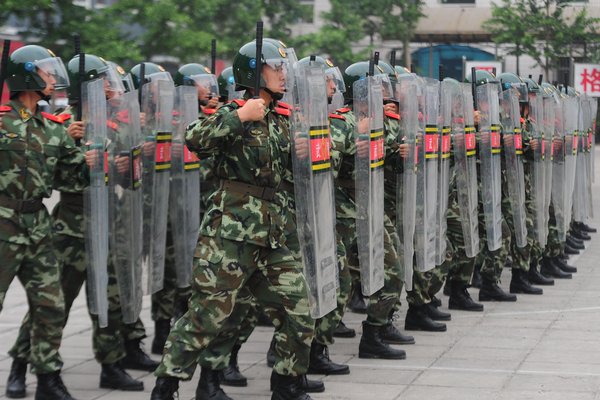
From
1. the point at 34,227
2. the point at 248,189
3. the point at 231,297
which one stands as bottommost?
the point at 231,297

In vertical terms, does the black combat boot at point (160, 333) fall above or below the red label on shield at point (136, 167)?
below

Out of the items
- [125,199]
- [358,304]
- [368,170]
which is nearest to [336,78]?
[368,170]

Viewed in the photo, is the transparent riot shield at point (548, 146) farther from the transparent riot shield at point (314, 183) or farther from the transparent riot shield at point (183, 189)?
the transparent riot shield at point (314, 183)

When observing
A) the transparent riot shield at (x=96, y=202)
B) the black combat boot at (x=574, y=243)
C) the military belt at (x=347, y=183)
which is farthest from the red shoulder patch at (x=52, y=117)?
the black combat boot at (x=574, y=243)

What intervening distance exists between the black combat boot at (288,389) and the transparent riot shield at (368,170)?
121 centimetres

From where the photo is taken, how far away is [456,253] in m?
10.4

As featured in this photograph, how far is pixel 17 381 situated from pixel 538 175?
601 centimetres

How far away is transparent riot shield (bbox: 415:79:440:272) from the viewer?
357 inches

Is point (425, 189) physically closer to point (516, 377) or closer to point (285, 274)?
point (516, 377)

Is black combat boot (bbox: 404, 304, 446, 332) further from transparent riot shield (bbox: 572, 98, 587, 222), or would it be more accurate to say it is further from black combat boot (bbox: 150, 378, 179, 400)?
transparent riot shield (bbox: 572, 98, 587, 222)

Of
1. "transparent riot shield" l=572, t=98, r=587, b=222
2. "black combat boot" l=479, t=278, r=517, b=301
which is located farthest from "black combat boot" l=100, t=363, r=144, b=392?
"transparent riot shield" l=572, t=98, r=587, b=222

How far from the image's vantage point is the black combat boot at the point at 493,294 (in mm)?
11344

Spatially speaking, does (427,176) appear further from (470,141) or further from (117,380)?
(117,380)

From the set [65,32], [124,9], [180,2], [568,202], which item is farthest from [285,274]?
[180,2]
